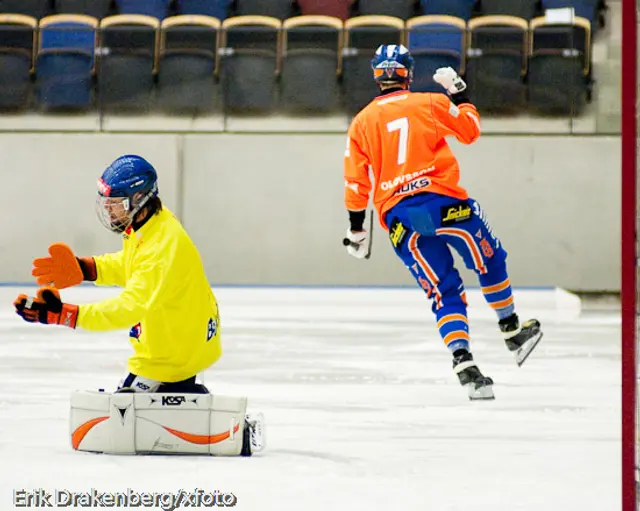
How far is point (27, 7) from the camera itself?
10.9 m

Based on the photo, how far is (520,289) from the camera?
9.53 meters

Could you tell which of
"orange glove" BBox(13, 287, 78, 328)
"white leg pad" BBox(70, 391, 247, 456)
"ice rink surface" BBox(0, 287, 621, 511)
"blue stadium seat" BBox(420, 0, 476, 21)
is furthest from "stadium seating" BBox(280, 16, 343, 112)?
"orange glove" BBox(13, 287, 78, 328)

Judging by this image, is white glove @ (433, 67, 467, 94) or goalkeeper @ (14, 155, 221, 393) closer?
goalkeeper @ (14, 155, 221, 393)

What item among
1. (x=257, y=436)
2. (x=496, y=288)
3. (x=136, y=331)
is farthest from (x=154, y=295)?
(x=496, y=288)

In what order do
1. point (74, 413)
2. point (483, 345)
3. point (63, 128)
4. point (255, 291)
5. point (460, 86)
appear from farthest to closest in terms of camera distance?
1. point (63, 128)
2. point (255, 291)
3. point (483, 345)
4. point (460, 86)
5. point (74, 413)

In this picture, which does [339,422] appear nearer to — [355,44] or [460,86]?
[460,86]

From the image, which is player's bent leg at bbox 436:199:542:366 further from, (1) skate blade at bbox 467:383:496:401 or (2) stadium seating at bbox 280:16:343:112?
(2) stadium seating at bbox 280:16:343:112

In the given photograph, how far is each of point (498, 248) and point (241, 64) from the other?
5.82m

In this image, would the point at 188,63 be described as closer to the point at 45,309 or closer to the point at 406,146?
the point at 406,146

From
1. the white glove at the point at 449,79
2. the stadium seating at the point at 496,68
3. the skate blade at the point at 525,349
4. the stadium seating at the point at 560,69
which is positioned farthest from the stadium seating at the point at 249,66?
the skate blade at the point at 525,349

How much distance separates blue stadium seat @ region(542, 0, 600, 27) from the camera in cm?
1054

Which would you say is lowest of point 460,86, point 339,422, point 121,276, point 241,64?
point 339,422

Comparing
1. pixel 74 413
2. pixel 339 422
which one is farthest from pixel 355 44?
pixel 74 413

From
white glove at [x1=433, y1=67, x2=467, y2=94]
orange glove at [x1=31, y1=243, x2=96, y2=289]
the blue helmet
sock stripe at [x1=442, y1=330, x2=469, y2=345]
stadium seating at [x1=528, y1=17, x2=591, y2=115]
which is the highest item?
stadium seating at [x1=528, y1=17, x2=591, y2=115]
